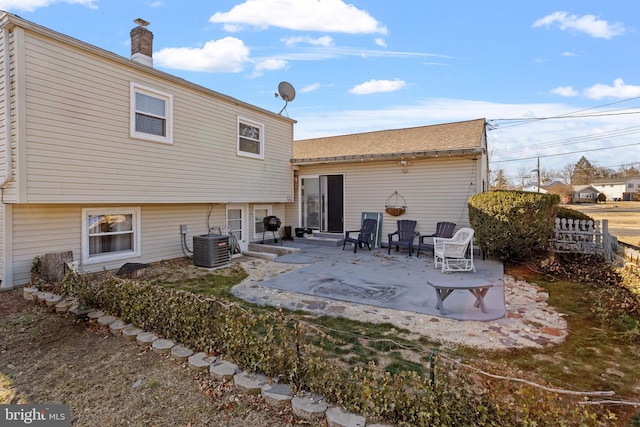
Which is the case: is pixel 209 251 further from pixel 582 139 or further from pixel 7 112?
pixel 582 139

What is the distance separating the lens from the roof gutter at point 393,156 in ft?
27.4

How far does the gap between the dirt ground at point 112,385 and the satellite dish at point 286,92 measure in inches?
361

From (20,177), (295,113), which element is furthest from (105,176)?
(295,113)

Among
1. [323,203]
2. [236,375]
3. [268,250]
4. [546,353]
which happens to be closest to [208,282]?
[268,250]

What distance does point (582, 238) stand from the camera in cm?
789

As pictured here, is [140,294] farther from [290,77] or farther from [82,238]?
[290,77]

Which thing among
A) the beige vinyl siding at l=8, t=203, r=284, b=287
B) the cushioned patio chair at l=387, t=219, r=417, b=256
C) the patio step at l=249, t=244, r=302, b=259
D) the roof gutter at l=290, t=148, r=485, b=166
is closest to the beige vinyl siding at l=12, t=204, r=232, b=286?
the beige vinyl siding at l=8, t=203, r=284, b=287

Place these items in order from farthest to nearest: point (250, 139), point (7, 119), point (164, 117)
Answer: point (250, 139)
point (164, 117)
point (7, 119)

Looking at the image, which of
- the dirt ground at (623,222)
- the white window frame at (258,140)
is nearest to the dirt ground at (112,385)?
the white window frame at (258,140)

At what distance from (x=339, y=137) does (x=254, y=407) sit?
1216 cm

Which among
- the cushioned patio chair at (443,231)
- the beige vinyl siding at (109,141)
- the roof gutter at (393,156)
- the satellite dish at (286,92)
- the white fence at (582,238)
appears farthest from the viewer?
the satellite dish at (286,92)

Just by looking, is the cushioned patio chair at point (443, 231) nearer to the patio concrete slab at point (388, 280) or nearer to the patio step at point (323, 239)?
the patio concrete slab at point (388, 280)

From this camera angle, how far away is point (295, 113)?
37.8 feet

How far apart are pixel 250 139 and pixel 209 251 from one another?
3828mm
